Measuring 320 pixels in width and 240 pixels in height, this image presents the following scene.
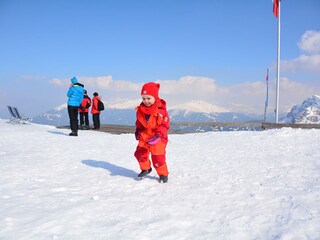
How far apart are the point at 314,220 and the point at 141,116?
2.95 m

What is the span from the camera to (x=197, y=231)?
10.2ft

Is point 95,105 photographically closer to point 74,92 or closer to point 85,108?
point 85,108

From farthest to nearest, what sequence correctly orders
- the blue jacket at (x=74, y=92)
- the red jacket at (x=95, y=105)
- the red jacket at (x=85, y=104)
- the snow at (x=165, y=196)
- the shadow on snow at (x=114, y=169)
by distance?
1. the red jacket at (x=85, y=104)
2. the red jacket at (x=95, y=105)
3. the blue jacket at (x=74, y=92)
4. the shadow on snow at (x=114, y=169)
5. the snow at (x=165, y=196)

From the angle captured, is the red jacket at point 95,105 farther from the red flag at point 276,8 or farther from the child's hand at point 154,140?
the red flag at point 276,8

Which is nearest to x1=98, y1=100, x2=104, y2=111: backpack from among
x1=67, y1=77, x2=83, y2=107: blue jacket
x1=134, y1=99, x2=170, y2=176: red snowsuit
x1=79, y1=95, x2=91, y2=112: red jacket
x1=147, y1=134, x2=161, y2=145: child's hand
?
x1=79, y1=95, x2=91, y2=112: red jacket

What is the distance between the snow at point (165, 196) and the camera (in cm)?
313

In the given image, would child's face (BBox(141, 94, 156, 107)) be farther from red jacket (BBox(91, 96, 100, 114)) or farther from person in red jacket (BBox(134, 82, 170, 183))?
red jacket (BBox(91, 96, 100, 114))

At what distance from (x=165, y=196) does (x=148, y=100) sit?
63.3 inches

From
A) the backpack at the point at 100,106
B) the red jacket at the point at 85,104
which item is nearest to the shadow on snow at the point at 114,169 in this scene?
the backpack at the point at 100,106

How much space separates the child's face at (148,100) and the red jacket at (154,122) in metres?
0.07

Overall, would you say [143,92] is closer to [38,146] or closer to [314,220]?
[314,220]

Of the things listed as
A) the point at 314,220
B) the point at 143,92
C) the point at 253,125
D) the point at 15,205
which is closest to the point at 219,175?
the point at 143,92

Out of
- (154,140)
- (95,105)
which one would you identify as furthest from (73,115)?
(154,140)

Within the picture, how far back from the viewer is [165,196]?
435 cm
